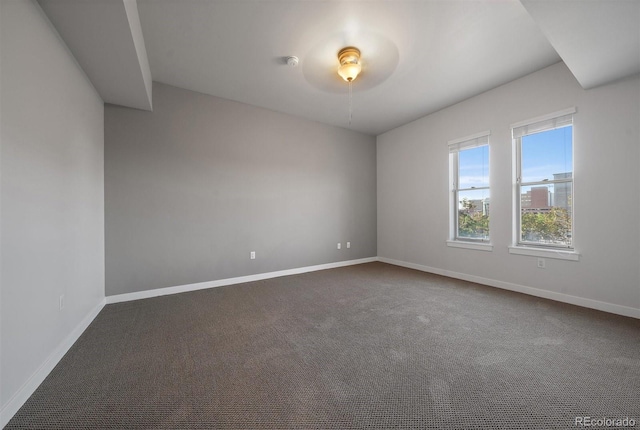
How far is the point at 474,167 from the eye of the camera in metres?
4.12

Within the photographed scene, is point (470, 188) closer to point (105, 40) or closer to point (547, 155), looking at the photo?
point (547, 155)

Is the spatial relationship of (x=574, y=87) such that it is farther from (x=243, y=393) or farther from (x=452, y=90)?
(x=243, y=393)

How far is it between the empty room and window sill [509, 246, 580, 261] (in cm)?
3

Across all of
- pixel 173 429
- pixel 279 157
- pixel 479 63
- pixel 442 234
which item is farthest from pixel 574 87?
pixel 173 429

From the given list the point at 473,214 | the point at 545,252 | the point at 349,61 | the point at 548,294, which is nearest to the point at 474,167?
the point at 473,214

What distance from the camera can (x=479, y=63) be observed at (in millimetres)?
3043

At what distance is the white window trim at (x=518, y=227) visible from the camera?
3.02 metres

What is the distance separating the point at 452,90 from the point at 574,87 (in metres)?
1.33

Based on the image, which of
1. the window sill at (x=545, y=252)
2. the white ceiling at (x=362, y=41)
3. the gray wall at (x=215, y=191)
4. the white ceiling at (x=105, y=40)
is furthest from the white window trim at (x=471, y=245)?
the white ceiling at (x=105, y=40)

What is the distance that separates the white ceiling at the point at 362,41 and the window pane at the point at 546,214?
1273 millimetres

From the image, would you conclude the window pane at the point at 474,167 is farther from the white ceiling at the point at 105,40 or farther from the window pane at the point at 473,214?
the white ceiling at the point at 105,40

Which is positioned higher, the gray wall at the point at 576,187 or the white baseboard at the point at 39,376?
the gray wall at the point at 576,187

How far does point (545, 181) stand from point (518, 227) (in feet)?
2.29

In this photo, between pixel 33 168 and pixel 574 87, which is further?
pixel 574 87
